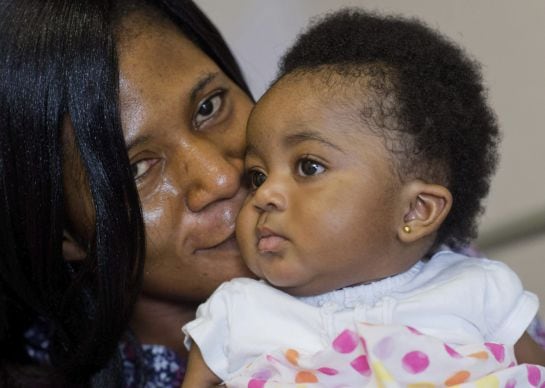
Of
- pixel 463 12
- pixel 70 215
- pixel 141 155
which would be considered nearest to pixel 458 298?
pixel 141 155

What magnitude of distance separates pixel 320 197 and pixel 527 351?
38 cm

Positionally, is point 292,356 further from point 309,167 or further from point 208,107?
point 208,107

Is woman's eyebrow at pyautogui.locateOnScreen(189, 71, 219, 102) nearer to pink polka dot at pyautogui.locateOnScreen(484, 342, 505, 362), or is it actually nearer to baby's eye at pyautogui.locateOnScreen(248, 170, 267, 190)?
baby's eye at pyautogui.locateOnScreen(248, 170, 267, 190)

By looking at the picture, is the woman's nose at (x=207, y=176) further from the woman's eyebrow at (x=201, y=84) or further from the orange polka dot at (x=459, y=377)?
the orange polka dot at (x=459, y=377)

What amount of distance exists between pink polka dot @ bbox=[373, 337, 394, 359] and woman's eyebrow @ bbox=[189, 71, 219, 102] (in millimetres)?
519

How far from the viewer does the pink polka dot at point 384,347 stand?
1.17 m

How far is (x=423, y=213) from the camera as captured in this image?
4.04ft

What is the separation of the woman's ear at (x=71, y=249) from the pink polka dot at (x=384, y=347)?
629 mm

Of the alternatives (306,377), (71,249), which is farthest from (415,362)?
(71,249)

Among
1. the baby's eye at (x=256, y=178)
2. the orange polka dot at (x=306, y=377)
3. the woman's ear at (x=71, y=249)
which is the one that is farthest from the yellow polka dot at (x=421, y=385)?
the woman's ear at (x=71, y=249)

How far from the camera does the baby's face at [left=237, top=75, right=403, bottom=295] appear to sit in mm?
1195

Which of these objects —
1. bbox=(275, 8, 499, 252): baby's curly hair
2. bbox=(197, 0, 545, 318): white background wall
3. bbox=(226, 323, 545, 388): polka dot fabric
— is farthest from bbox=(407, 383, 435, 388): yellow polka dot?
bbox=(197, 0, 545, 318): white background wall

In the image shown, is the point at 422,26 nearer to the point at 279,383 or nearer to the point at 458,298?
the point at 458,298

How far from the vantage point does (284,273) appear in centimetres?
123
